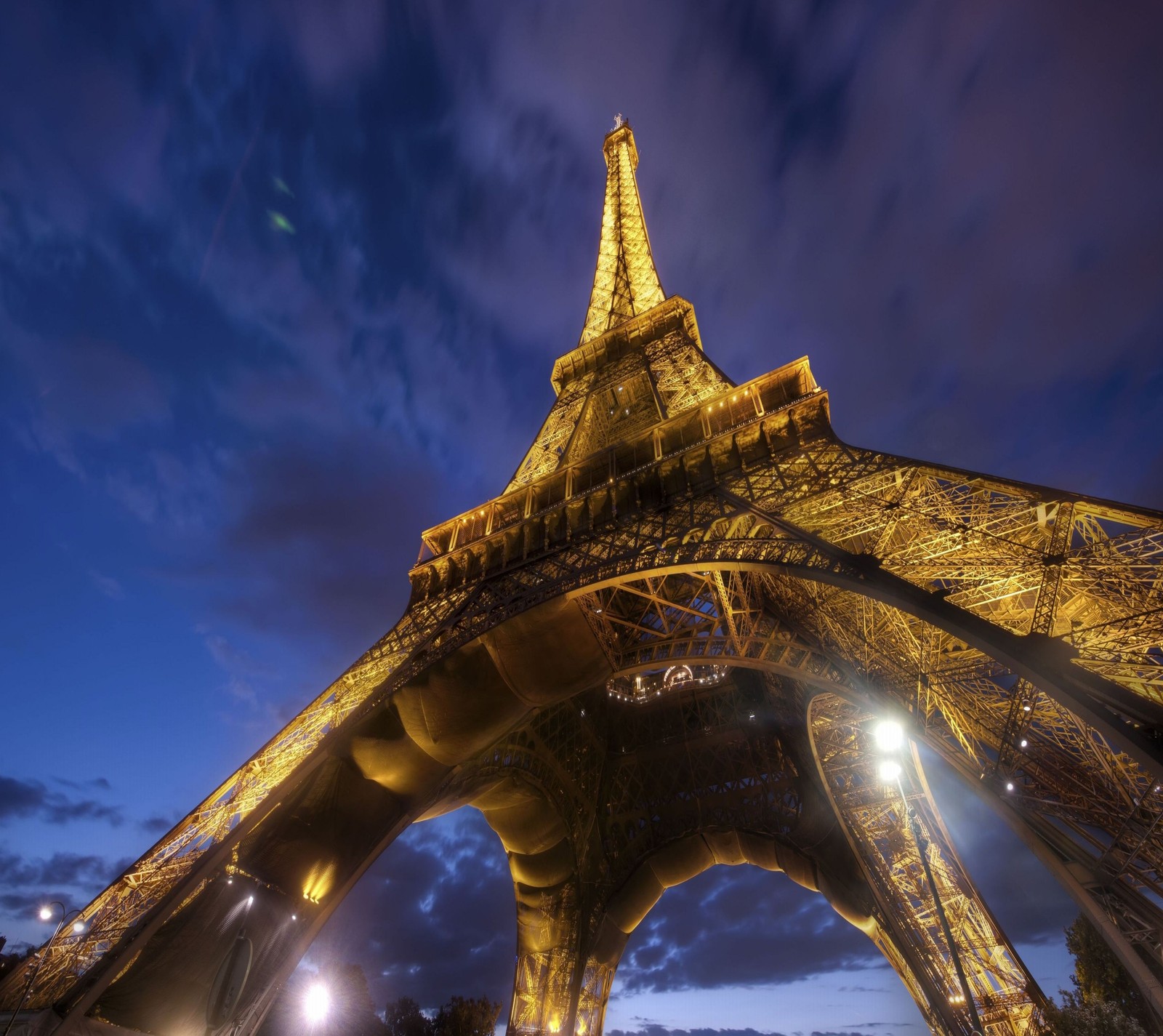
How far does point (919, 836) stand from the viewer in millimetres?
14445

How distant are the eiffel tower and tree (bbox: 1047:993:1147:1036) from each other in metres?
1.23

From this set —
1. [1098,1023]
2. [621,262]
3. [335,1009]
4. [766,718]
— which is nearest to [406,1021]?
[335,1009]

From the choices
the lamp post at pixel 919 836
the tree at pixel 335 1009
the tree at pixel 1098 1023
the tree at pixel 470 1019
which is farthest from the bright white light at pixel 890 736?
the tree at pixel 335 1009

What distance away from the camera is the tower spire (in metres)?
27.4

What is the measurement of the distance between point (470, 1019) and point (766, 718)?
60.3 feet

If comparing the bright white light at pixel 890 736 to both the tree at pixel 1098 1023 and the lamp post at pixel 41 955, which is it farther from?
the lamp post at pixel 41 955

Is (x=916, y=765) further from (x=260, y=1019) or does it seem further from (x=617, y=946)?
(x=260, y=1019)

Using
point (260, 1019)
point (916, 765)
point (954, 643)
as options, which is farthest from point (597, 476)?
point (260, 1019)

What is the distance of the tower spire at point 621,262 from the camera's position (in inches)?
1080

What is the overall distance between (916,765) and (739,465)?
8.64m

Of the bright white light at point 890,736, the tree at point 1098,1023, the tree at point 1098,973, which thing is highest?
the bright white light at point 890,736

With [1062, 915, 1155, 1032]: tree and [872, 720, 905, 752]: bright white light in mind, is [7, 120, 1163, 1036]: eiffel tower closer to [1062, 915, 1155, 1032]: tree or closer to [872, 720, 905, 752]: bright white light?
[872, 720, 905, 752]: bright white light

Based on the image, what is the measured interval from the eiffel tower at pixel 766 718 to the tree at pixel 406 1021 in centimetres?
1440

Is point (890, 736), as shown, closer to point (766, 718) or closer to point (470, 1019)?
point (766, 718)
